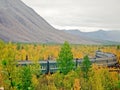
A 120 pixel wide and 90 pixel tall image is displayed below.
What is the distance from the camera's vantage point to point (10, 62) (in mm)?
59188

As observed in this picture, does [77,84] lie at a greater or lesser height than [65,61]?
lesser

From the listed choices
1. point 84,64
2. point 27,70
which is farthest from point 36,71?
point 27,70

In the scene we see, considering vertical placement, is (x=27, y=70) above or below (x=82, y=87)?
above

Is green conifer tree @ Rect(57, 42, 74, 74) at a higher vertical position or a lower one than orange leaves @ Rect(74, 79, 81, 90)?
higher

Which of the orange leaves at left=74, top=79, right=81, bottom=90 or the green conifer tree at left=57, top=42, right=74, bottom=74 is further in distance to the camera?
the green conifer tree at left=57, top=42, right=74, bottom=74

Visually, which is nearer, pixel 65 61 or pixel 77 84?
pixel 77 84

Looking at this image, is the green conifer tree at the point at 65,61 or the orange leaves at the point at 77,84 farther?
the green conifer tree at the point at 65,61

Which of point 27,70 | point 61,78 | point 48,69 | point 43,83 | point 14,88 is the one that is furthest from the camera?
point 48,69

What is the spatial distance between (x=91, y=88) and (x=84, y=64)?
6260 mm

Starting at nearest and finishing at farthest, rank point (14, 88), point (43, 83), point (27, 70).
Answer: point (14, 88), point (27, 70), point (43, 83)

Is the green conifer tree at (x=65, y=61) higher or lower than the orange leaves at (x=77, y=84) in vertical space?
higher

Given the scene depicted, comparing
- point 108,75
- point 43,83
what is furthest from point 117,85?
point 43,83

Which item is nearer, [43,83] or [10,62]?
[10,62]

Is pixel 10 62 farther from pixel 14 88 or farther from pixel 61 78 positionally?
pixel 61 78
